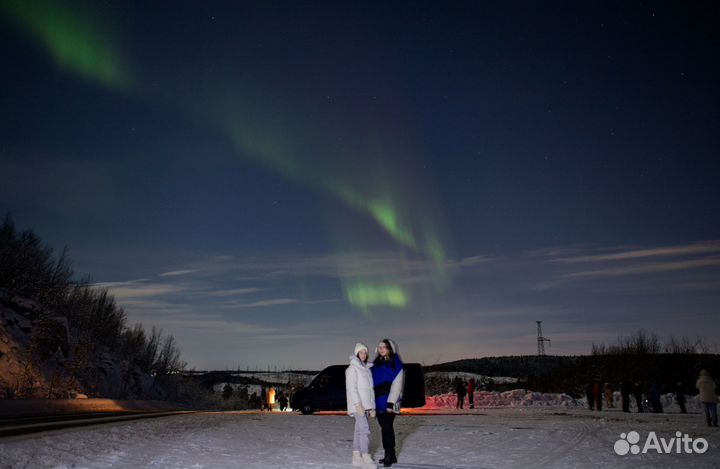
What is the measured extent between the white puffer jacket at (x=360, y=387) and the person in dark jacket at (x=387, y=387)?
10.2 inches

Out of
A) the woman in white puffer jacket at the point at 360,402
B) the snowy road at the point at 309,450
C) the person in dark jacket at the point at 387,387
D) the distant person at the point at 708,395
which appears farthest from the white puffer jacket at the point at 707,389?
the woman in white puffer jacket at the point at 360,402

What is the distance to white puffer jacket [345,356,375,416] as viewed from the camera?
8891mm

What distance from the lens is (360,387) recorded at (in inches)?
350

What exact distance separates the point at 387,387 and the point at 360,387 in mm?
534

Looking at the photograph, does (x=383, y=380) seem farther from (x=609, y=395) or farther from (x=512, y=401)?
(x=512, y=401)

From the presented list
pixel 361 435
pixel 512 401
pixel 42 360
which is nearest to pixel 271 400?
pixel 42 360

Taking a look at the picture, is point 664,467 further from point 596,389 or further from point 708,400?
point 596,389

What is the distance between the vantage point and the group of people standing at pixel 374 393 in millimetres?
8891

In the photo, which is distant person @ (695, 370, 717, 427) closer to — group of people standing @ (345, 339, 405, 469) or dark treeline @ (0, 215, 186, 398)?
group of people standing @ (345, 339, 405, 469)

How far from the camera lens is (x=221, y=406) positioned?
81188mm

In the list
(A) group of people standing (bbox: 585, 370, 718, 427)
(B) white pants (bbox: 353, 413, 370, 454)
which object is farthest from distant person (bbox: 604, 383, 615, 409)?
(B) white pants (bbox: 353, 413, 370, 454)

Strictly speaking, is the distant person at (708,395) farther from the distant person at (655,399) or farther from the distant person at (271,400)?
the distant person at (271,400)

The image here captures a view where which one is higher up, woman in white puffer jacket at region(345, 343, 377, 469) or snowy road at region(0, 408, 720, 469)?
woman in white puffer jacket at region(345, 343, 377, 469)

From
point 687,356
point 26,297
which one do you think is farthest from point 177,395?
point 687,356
